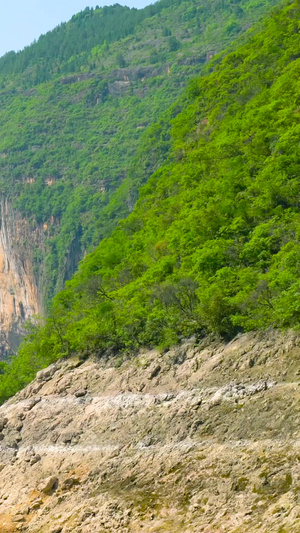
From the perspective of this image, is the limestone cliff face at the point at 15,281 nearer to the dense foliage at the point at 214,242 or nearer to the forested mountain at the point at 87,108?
the forested mountain at the point at 87,108

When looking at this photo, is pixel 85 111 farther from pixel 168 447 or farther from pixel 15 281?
pixel 168 447

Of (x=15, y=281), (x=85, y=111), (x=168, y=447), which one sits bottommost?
(x=168, y=447)

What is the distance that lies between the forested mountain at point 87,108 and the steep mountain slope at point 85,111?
0.72ft

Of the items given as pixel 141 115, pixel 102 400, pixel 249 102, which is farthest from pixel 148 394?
pixel 141 115

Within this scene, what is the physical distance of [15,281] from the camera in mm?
130625

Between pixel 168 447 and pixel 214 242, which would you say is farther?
pixel 214 242

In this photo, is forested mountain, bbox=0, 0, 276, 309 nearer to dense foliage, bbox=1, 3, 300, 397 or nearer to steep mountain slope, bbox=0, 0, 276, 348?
steep mountain slope, bbox=0, 0, 276, 348

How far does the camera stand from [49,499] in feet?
90.3

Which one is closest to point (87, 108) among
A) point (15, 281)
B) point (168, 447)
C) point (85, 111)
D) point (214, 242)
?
point (85, 111)

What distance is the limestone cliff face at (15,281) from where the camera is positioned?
12675 centimetres

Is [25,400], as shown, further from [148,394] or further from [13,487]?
[148,394]

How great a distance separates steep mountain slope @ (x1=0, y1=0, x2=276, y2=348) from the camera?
416 feet

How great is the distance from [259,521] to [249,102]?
34.3 metres

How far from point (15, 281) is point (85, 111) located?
37.6 m
